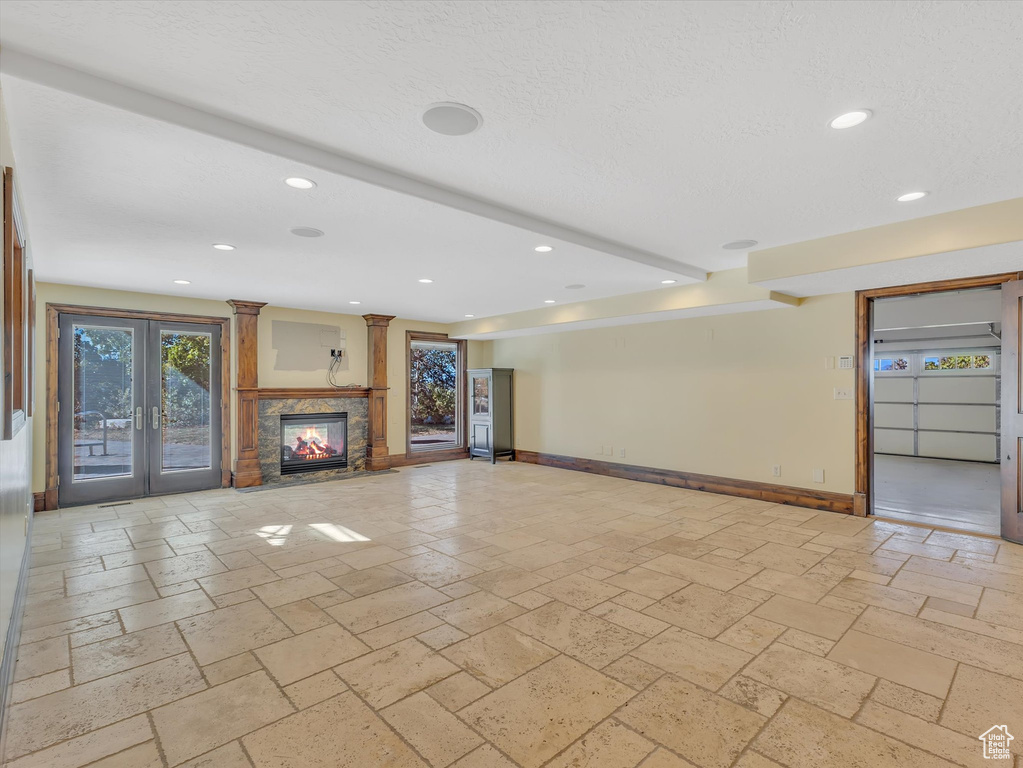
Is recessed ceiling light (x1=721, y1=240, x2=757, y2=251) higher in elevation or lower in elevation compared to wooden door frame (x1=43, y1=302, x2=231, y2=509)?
higher

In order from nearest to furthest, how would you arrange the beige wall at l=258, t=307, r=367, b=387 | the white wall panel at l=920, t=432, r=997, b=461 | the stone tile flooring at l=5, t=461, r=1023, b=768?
the stone tile flooring at l=5, t=461, r=1023, b=768 < the beige wall at l=258, t=307, r=367, b=387 < the white wall panel at l=920, t=432, r=997, b=461

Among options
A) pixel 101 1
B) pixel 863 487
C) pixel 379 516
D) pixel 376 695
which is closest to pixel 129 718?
pixel 376 695

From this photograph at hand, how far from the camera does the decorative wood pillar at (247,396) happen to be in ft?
21.0

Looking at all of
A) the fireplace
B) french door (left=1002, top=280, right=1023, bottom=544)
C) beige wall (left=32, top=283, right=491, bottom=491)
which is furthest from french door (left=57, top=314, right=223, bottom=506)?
french door (left=1002, top=280, right=1023, bottom=544)

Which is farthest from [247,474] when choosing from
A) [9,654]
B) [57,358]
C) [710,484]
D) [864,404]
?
[864,404]

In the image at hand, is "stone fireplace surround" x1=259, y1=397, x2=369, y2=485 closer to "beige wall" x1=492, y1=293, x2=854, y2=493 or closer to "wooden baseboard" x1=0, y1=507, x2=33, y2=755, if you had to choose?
"beige wall" x1=492, y1=293, x2=854, y2=493

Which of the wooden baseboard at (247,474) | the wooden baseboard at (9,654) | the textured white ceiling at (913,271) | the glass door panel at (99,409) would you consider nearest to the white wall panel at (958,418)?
the textured white ceiling at (913,271)

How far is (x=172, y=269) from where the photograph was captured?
468cm

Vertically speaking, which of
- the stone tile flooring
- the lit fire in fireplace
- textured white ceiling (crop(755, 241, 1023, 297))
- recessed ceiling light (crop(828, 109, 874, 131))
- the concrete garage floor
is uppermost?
recessed ceiling light (crop(828, 109, 874, 131))

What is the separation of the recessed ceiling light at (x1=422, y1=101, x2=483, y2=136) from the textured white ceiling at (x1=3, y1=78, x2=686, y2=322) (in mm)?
639

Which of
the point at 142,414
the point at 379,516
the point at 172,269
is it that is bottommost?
the point at 379,516

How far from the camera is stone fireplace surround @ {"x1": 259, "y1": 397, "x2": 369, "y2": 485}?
6.70m

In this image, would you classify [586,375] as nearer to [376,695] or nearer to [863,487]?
[863,487]

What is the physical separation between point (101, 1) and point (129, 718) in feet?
8.11
